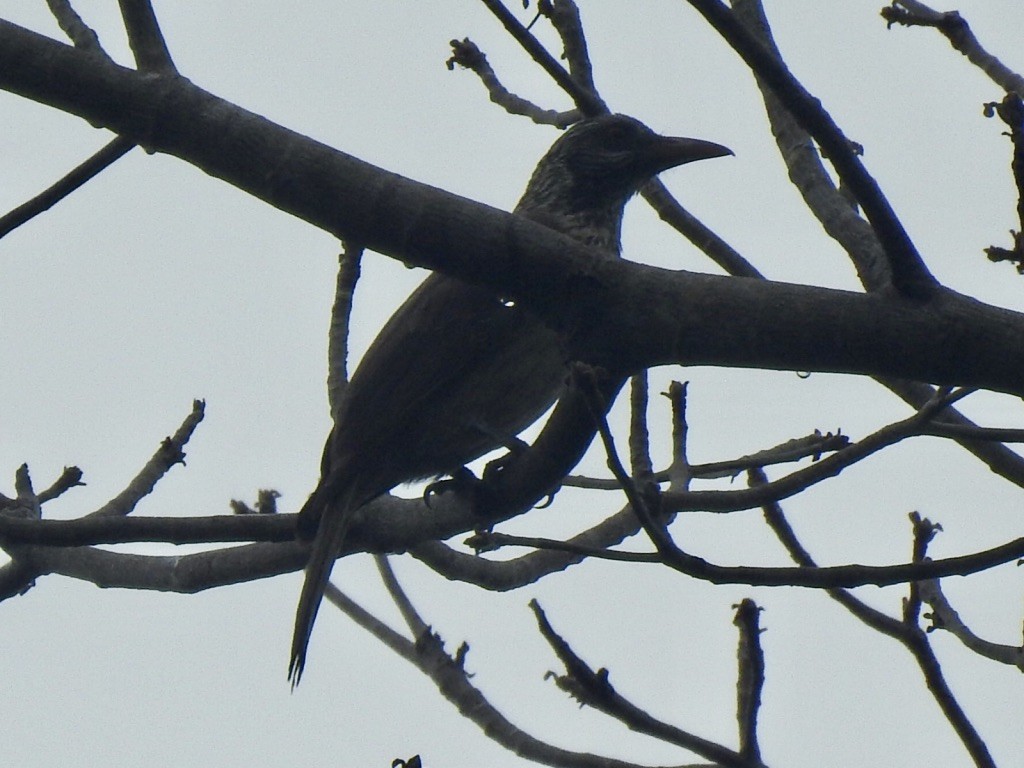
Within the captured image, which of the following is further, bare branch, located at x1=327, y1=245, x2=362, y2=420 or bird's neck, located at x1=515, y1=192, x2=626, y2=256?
bird's neck, located at x1=515, y1=192, x2=626, y2=256

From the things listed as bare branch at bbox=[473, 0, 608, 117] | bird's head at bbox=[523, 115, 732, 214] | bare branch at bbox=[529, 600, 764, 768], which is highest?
bird's head at bbox=[523, 115, 732, 214]

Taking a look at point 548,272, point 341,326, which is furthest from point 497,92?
point 548,272

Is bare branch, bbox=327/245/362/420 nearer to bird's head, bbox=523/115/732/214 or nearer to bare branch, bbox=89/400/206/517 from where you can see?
bare branch, bbox=89/400/206/517

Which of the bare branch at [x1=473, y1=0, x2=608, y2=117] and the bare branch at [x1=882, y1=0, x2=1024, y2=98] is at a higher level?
the bare branch at [x1=882, y1=0, x2=1024, y2=98]

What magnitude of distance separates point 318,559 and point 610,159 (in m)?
2.44

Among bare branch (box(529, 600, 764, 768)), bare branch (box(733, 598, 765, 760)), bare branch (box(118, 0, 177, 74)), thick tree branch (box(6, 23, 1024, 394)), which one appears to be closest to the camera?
bare branch (box(529, 600, 764, 768))

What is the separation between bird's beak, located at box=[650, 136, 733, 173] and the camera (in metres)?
5.95

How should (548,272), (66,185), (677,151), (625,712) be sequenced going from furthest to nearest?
1. (677,151)
2. (66,185)
3. (548,272)
4. (625,712)

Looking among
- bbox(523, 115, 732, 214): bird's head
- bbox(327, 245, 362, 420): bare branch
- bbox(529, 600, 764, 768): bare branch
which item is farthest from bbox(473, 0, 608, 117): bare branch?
bbox(523, 115, 732, 214): bird's head

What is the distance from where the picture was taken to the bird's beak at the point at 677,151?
19.5 ft

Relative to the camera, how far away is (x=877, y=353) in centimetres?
275

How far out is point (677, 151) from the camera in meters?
6.06

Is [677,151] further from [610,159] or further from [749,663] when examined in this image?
[749,663]

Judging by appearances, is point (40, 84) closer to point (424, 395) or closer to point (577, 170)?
point (424, 395)
